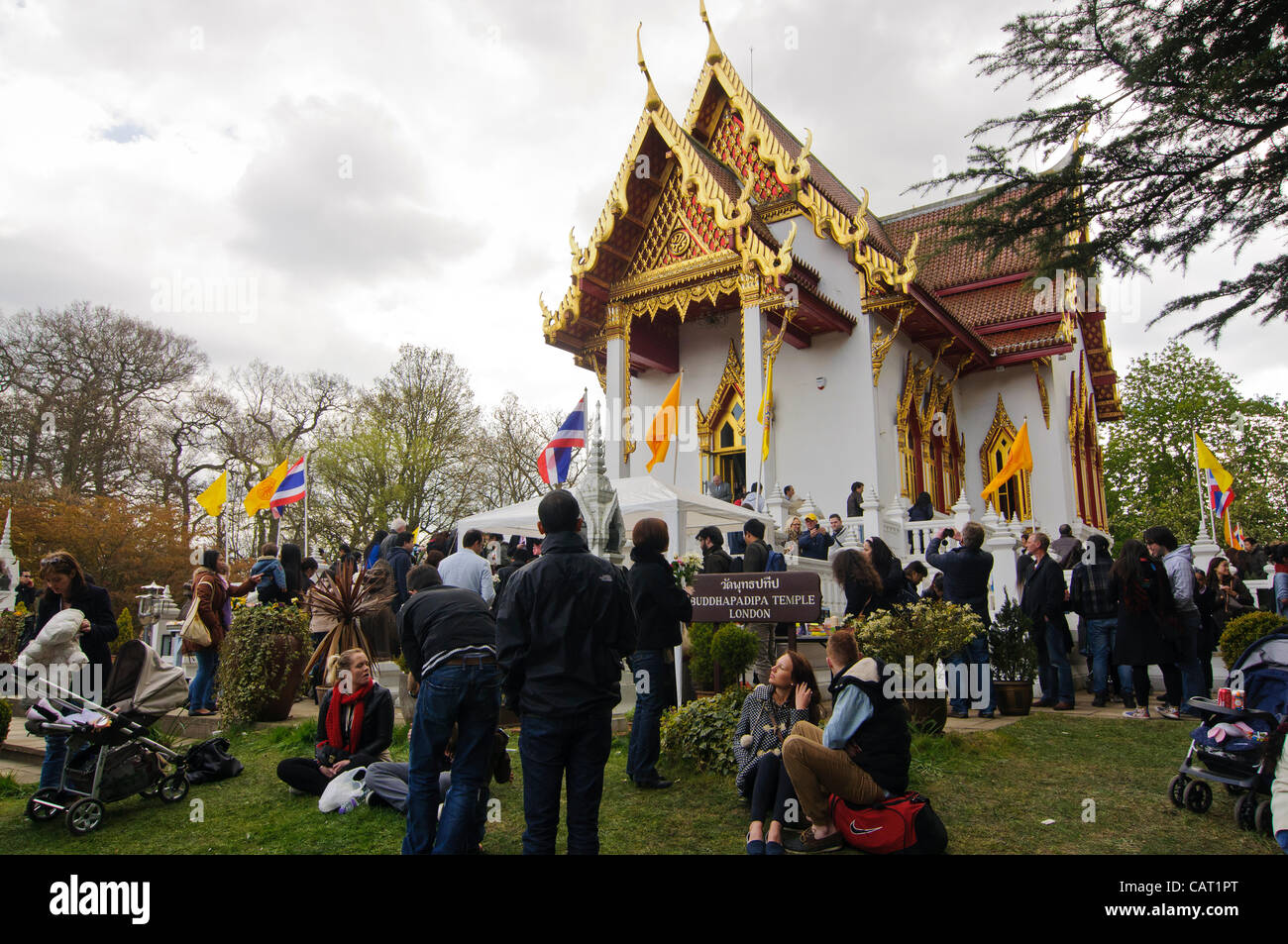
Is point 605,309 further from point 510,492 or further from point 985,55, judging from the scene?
point 510,492

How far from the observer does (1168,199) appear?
234 inches

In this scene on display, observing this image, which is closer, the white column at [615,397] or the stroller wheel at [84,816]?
the stroller wheel at [84,816]

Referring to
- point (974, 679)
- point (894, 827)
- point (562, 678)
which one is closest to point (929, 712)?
point (974, 679)

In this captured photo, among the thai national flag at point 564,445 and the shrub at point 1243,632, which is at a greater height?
the thai national flag at point 564,445

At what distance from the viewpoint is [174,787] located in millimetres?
6184

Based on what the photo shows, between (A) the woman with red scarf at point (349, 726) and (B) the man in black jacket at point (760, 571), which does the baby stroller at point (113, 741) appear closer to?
(A) the woman with red scarf at point (349, 726)

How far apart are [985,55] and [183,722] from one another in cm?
971

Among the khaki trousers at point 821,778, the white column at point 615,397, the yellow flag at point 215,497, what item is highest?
the white column at point 615,397

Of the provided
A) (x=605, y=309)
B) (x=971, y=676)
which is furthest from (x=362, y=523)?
(x=971, y=676)

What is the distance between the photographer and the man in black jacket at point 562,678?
12.0 ft

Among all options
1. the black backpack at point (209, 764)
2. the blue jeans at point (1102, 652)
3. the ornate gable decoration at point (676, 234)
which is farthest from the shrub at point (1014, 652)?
the ornate gable decoration at point (676, 234)

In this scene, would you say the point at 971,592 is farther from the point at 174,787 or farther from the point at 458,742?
the point at 174,787

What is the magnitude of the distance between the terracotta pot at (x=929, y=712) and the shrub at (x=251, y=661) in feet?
20.0

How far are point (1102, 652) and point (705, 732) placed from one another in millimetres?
4934
